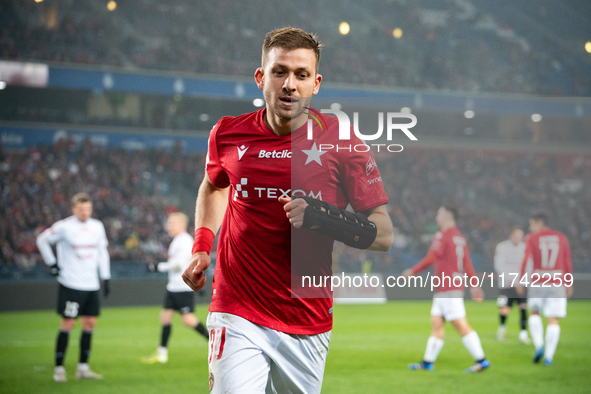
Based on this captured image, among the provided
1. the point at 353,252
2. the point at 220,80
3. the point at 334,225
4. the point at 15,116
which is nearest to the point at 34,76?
the point at 15,116

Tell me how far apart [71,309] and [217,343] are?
523 centimetres

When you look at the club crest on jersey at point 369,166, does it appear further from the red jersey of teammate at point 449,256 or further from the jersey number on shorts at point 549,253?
the jersey number on shorts at point 549,253

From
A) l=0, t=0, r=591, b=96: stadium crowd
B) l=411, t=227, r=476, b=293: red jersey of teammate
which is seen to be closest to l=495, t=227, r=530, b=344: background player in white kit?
l=411, t=227, r=476, b=293: red jersey of teammate

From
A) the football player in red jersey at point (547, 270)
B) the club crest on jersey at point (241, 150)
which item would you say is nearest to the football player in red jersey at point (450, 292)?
the football player in red jersey at point (547, 270)

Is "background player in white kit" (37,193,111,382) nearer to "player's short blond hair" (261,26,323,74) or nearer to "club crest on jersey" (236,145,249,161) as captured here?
"club crest on jersey" (236,145,249,161)

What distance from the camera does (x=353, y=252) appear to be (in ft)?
68.5

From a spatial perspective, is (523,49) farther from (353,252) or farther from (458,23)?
(353,252)

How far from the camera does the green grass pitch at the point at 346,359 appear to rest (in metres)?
6.90

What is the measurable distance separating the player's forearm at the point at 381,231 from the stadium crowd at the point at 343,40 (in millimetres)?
22937

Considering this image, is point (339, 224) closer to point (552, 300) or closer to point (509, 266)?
point (552, 300)

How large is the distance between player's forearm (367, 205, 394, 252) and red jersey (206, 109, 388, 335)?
0.05 metres

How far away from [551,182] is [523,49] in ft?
41.4

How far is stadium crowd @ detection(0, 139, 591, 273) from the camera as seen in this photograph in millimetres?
17953

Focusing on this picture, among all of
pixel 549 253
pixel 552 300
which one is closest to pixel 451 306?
pixel 549 253
